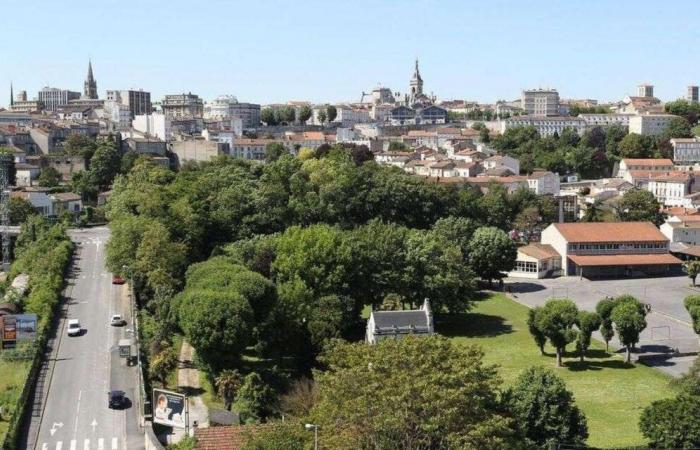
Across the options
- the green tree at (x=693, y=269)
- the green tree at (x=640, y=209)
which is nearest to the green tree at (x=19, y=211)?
the green tree at (x=693, y=269)

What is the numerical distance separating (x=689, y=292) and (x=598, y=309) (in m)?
13.1

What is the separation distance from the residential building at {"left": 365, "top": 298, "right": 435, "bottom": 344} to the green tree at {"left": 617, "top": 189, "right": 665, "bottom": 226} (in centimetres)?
2990

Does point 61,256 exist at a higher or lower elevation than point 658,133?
lower

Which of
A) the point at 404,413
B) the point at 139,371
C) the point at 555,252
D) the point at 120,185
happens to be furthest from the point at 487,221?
the point at 404,413

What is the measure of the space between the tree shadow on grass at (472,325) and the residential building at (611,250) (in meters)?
11.1

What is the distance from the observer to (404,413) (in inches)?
685

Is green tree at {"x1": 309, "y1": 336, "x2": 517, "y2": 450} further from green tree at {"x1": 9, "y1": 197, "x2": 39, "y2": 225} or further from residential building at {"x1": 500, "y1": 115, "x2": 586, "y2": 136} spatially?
residential building at {"x1": 500, "y1": 115, "x2": 586, "y2": 136}

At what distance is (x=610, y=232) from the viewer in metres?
50.3

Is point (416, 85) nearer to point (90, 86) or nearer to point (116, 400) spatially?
point (90, 86)

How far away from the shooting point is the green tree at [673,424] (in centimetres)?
1989

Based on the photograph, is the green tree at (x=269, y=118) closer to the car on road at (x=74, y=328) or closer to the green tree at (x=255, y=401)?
the car on road at (x=74, y=328)

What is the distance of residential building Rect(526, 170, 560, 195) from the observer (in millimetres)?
70875

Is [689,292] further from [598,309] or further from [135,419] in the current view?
[135,419]

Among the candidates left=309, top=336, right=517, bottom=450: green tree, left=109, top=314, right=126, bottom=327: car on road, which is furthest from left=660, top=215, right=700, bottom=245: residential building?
left=309, top=336, right=517, bottom=450: green tree
